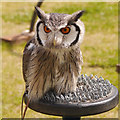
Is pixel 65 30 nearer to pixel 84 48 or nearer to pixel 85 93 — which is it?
pixel 85 93

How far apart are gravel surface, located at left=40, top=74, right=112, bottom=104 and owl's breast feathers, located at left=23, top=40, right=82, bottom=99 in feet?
0.18

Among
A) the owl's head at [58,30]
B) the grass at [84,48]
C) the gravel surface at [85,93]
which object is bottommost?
the grass at [84,48]

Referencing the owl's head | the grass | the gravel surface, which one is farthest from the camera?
the grass

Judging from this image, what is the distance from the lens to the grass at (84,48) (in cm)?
300

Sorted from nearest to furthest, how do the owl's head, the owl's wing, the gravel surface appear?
the owl's head, the gravel surface, the owl's wing

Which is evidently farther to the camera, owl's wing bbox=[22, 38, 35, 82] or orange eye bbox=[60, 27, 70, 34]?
owl's wing bbox=[22, 38, 35, 82]

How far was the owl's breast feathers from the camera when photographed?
5.23ft

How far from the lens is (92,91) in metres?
1.62

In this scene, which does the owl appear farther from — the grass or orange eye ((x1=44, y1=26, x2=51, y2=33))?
the grass

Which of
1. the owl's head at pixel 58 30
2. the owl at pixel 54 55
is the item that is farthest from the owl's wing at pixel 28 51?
the owl's head at pixel 58 30

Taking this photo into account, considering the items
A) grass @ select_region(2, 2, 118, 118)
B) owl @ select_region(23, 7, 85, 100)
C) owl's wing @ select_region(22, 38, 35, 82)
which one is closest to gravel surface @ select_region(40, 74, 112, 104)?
owl @ select_region(23, 7, 85, 100)

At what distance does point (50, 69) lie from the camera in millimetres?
1635

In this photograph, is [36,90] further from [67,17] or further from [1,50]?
[1,50]

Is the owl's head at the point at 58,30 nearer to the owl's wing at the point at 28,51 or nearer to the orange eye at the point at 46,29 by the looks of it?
the orange eye at the point at 46,29
